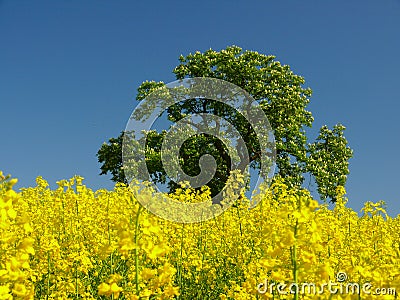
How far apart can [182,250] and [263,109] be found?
16208 millimetres

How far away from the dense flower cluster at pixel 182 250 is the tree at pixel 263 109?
12349mm

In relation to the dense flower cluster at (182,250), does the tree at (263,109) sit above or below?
above

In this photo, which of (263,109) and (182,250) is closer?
(182,250)

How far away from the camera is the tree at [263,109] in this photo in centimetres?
2288

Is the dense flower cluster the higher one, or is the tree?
the tree

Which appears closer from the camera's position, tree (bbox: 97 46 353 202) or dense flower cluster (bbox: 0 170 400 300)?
dense flower cluster (bbox: 0 170 400 300)

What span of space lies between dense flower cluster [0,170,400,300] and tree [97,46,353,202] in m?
12.3

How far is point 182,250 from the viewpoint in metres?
7.32

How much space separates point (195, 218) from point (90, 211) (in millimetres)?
1823

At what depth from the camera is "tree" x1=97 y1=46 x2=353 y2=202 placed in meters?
22.9

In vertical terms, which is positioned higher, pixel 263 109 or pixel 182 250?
pixel 263 109

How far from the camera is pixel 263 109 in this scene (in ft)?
75.3

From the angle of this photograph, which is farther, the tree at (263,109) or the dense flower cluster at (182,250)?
the tree at (263,109)

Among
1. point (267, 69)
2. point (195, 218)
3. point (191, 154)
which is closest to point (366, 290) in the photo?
point (195, 218)
